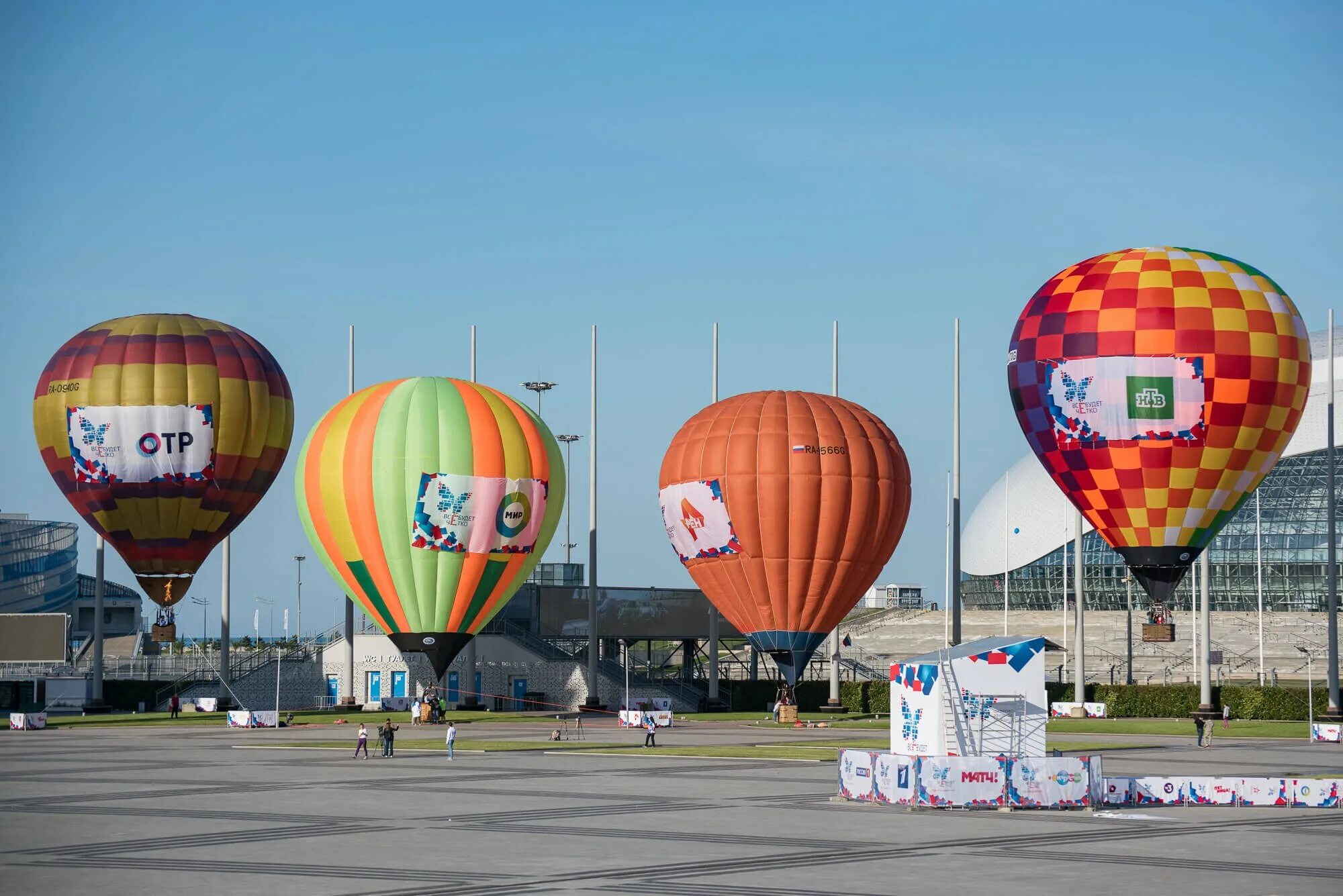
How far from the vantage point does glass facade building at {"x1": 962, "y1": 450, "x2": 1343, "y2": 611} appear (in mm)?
125562

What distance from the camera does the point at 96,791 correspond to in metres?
35.9

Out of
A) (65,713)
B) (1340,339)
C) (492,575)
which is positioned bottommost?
(65,713)

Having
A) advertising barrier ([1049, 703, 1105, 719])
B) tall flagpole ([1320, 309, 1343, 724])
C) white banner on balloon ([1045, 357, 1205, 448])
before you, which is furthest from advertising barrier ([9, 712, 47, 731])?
tall flagpole ([1320, 309, 1343, 724])

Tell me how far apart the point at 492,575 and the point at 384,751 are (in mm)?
15739

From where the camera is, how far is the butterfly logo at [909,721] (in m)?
34.5

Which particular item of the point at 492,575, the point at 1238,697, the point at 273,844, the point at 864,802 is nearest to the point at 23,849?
the point at 273,844

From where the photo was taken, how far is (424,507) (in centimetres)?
6075

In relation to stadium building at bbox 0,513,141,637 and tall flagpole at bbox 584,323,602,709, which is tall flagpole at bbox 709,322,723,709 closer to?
tall flagpole at bbox 584,323,602,709

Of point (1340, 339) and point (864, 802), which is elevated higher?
point (1340, 339)

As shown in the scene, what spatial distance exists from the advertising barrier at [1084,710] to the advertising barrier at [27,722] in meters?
38.7

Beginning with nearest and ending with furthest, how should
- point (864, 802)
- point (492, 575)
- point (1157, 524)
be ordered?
point (864, 802) → point (1157, 524) → point (492, 575)

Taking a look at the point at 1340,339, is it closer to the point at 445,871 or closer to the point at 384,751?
the point at 384,751

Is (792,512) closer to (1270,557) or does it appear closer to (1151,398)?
(1151,398)

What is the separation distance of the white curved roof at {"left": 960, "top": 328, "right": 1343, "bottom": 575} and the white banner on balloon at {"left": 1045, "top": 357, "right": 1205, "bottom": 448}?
73426 millimetres
